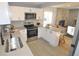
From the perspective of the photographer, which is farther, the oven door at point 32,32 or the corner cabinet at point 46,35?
the oven door at point 32,32

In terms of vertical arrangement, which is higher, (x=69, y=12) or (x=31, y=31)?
(x=69, y=12)

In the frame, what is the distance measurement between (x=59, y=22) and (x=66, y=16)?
0.50ft

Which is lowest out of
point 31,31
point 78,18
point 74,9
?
point 31,31

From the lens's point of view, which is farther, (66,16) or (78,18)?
(66,16)

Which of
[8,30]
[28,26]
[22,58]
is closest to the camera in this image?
[22,58]

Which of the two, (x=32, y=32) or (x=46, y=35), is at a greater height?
(x=32, y=32)

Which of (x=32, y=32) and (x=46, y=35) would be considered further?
(x=46, y=35)

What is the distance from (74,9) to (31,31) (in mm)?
1974

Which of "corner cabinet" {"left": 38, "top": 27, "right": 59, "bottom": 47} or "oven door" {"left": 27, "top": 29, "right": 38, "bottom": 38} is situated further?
"oven door" {"left": 27, "top": 29, "right": 38, "bottom": 38}

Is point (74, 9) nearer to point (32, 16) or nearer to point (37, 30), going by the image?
point (32, 16)

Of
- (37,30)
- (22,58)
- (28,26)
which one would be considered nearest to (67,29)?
(22,58)

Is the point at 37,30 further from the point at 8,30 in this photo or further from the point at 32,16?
the point at 8,30

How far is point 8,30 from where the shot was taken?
225cm

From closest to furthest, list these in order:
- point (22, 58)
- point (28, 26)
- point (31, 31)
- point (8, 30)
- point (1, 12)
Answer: point (22, 58) → point (1, 12) → point (8, 30) → point (28, 26) → point (31, 31)
